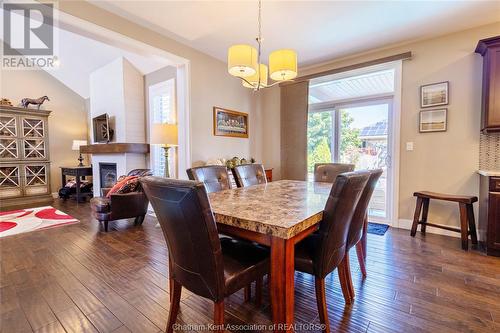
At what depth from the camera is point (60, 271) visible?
7.30 feet

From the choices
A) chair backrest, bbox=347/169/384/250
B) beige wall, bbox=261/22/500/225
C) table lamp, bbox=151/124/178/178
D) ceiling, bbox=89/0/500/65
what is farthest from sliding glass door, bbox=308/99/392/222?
table lamp, bbox=151/124/178/178

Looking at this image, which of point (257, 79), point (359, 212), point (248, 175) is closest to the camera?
point (359, 212)

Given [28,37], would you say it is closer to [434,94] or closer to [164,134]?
[164,134]

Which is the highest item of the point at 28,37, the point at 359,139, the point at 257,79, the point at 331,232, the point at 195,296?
the point at 28,37

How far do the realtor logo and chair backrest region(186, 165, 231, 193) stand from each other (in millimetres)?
2021

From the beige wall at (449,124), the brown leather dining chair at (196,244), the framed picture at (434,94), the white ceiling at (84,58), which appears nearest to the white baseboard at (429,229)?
the beige wall at (449,124)

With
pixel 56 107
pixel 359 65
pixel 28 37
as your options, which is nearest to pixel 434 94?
pixel 359 65

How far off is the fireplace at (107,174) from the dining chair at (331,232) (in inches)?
184

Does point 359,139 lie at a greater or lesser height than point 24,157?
greater

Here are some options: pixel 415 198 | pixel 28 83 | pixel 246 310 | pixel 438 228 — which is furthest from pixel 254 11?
pixel 28 83

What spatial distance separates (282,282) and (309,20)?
2.86 m

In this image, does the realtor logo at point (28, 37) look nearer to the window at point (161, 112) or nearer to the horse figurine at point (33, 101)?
the horse figurine at point (33, 101)

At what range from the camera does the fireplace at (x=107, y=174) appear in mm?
4898

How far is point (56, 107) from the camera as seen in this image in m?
6.08
